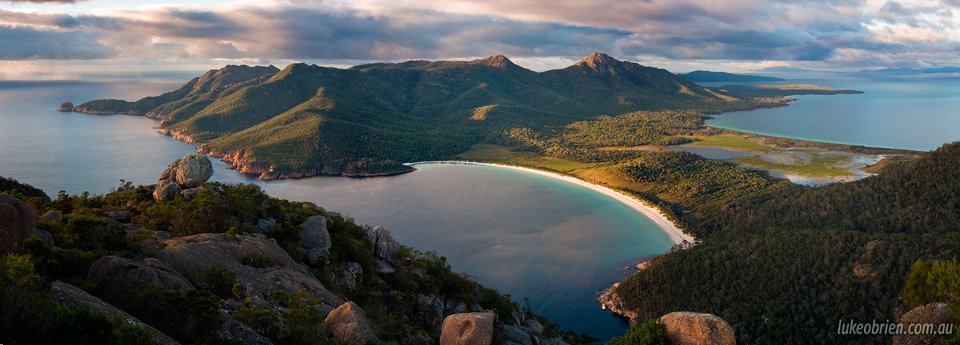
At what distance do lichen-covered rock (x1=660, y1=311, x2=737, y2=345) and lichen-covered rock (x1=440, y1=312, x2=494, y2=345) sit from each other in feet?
28.7

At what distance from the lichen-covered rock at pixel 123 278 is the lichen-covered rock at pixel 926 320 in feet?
115

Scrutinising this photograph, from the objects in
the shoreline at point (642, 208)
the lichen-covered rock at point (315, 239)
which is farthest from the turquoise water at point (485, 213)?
the lichen-covered rock at point (315, 239)

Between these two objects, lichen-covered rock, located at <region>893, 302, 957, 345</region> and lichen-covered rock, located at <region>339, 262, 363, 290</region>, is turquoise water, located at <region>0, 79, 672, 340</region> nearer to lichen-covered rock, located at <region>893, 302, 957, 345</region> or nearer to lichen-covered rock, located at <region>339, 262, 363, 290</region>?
lichen-covered rock, located at <region>339, 262, 363, 290</region>

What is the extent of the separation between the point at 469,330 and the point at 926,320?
23.3 meters

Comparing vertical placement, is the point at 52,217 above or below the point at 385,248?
above

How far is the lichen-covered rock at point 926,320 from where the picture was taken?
2597 centimetres

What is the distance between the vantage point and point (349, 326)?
23875 mm

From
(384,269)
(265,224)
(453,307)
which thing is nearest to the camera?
(265,224)

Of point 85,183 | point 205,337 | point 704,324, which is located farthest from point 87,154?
point 704,324

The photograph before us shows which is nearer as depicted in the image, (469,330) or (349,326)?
(349,326)

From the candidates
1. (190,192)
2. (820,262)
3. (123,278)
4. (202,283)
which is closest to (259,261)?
(202,283)

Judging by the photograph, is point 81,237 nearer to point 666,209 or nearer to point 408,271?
point 408,271

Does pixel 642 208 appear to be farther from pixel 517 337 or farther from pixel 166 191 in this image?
pixel 166 191

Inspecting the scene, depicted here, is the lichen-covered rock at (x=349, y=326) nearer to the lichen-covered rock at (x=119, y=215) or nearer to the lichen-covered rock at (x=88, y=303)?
the lichen-covered rock at (x=88, y=303)
